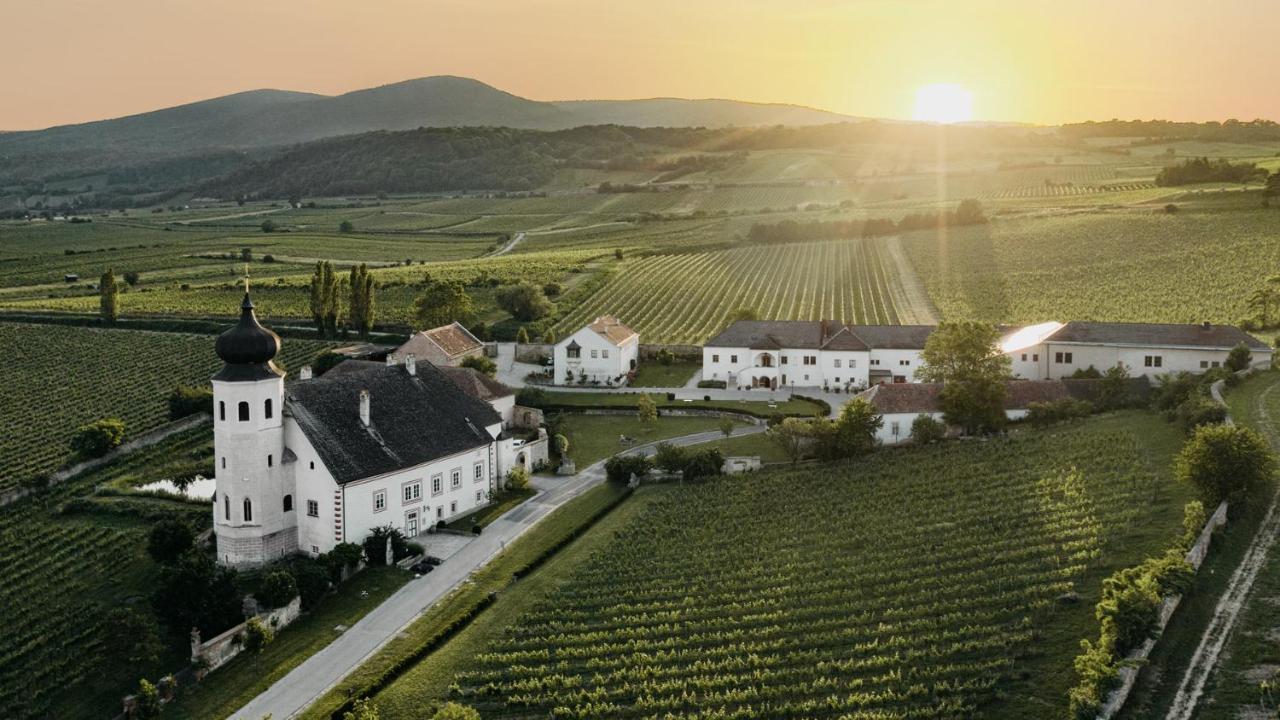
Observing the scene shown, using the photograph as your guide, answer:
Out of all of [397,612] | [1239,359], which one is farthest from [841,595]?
[1239,359]

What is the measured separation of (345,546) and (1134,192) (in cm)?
Result: 14456

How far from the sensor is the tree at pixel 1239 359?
2739 inches

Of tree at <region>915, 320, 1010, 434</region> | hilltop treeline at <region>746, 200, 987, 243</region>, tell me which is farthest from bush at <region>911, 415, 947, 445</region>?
hilltop treeline at <region>746, 200, 987, 243</region>

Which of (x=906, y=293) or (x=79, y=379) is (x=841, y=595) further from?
(x=906, y=293)

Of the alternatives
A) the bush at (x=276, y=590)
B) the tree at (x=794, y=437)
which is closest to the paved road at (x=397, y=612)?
the bush at (x=276, y=590)

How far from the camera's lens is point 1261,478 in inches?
1738

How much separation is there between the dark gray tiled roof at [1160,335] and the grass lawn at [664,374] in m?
27.6

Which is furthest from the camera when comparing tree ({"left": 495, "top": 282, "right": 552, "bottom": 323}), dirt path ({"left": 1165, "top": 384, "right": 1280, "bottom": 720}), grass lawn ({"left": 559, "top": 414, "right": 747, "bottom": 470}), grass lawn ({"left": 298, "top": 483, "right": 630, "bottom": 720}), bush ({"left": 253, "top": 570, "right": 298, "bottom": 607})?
tree ({"left": 495, "top": 282, "right": 552, "bottom": 323})

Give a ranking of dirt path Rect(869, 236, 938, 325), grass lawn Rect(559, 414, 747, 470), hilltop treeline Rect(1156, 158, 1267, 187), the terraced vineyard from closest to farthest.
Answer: grass lawn Rect(559, 414, 747, 470), dirt path Rect(869, 236, 938, 325), the terraced vineyard, hilltop treeline Rect(1156, 158, 1267, 187)

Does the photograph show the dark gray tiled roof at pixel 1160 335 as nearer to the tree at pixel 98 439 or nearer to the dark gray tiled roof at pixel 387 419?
the dark gray tiled roof at pixel 387 419

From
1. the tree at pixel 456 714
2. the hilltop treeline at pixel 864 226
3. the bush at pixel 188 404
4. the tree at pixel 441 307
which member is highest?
the hilltop treeline at pixel 864 226

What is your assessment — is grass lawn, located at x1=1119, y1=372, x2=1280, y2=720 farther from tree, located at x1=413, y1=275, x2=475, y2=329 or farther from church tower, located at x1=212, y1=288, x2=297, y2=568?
tree, located at x1=413, y1=275, x2=475, y2=329

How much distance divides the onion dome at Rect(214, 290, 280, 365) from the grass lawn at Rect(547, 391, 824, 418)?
30.6 metres

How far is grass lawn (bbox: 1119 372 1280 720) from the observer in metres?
30.7
